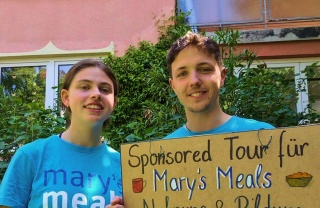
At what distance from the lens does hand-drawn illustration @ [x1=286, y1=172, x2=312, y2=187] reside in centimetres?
145

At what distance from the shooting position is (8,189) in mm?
1641

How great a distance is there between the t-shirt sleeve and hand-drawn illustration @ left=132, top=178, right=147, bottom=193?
0.45 meters

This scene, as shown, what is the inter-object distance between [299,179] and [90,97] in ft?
3.21

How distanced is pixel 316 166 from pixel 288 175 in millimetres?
107

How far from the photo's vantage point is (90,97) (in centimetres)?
182

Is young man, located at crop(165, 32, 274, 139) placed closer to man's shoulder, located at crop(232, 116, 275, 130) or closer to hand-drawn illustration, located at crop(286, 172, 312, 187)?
man's shoulder, located at crop(232, 116, 275, 130)

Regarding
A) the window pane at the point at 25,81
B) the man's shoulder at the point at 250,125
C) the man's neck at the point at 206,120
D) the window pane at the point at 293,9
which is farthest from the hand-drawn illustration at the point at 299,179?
the window pane at the point at 25,81

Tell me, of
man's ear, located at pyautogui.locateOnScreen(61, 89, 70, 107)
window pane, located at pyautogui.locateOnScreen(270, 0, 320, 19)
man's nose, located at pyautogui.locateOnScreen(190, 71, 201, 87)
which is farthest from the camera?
window pane, located at pyautogui.locateOnScreen(270, 0, 320, 19)

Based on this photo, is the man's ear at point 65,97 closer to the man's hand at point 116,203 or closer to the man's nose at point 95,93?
the man's nose at point 95,93

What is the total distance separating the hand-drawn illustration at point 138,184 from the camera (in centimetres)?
166

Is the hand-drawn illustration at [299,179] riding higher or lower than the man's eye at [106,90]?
lower

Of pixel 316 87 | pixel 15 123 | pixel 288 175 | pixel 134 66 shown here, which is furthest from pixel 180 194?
pixel 316 87

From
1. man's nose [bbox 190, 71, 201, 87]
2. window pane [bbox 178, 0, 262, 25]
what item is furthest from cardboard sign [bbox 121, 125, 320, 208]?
window pane [bbox 178, 0, 262, 25]

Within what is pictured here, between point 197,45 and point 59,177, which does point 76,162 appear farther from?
point 197,45
